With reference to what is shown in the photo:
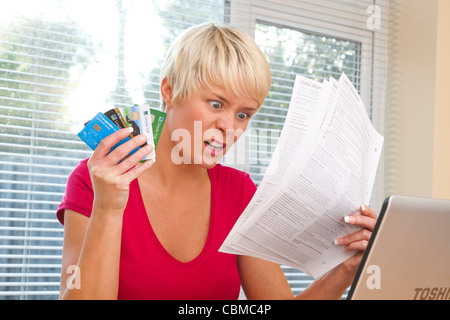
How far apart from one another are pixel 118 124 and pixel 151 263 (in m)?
0.40

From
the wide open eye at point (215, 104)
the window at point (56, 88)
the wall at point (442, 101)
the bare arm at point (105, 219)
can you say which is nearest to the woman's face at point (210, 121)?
the wide open eye at point (215, 104)

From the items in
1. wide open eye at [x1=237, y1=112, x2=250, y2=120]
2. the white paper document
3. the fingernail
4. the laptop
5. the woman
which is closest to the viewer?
the laptop

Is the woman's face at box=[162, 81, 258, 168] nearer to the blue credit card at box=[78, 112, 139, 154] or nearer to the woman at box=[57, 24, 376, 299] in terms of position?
the woman at box=[57, 24, 376, 299]

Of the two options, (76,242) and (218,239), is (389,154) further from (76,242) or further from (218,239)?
(76,242)

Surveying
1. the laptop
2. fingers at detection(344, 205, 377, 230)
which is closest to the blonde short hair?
fingers at detection(344, 205, 377, 230)

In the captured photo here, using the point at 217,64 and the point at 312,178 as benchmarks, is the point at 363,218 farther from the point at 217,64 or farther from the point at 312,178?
the point at 217,64

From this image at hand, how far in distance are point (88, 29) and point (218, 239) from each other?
959 millimetres

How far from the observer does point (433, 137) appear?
206 cm

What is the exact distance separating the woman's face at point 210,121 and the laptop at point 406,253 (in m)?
0.56

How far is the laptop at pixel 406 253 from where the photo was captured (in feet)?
2.17

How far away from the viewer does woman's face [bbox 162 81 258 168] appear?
3.78ft

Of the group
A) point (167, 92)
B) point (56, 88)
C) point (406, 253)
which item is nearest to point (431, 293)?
point (406, 253)
